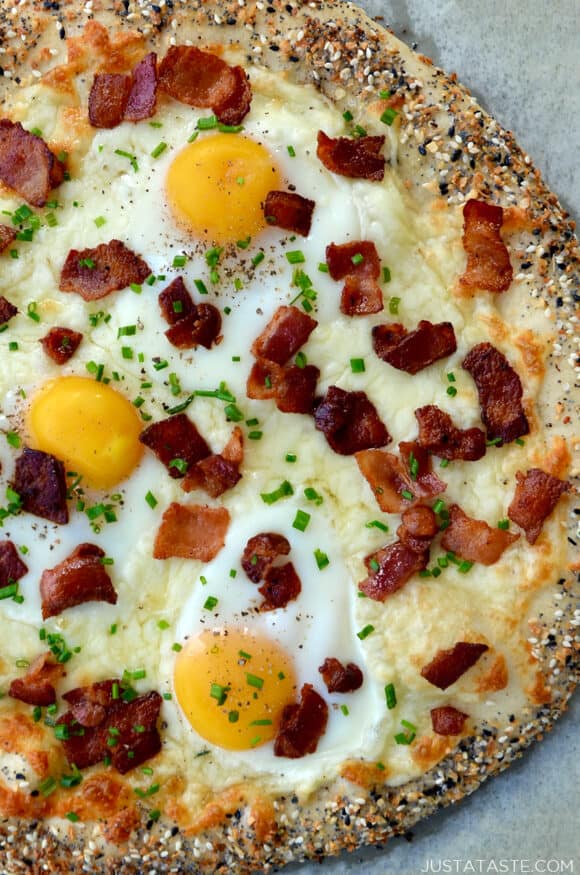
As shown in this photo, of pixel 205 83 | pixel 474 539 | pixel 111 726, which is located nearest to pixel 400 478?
pixel 474 539

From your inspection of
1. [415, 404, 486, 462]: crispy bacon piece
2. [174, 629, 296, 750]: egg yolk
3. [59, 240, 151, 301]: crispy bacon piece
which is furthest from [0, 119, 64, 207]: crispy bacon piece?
[174, 629, 296, 750]: egg yolk

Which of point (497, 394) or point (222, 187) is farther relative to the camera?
point (497, 394)

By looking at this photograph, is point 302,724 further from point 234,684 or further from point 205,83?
point 205,83

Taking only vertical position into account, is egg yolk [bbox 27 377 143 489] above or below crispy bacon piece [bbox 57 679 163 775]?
above

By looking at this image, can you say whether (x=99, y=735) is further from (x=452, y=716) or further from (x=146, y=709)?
(x=452, y=716)

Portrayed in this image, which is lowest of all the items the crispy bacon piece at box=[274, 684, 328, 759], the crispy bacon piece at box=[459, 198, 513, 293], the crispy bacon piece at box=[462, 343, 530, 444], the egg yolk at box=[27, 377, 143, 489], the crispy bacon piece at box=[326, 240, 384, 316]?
the crispy bacon piece at box=[274, 684, 328, 759]

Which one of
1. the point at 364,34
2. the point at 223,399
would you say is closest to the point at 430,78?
the point at 364,34

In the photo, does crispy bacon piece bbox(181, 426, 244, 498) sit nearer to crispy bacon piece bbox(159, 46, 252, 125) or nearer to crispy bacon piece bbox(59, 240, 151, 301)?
crispy bacon piece bbox(59, 240, 151, 301)
